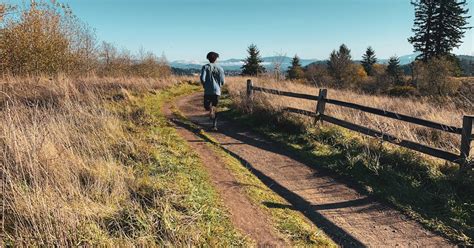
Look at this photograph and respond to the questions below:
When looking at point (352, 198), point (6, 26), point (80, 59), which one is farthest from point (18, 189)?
point (80, 59)

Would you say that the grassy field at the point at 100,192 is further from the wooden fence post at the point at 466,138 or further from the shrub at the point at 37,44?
the shrub at the point at 37,44

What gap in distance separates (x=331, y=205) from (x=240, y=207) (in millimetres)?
1702

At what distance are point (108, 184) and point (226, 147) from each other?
403cm

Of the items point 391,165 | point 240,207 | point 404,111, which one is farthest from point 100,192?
point 404,111

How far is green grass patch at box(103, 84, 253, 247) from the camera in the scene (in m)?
3.80

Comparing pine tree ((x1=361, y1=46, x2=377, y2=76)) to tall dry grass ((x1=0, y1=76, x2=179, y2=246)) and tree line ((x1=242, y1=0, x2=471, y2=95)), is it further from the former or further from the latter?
tall dry grass ((x1=0, y1=76, x2=179, y2=246))

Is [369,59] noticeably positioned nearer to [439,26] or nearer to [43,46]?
[439,26]

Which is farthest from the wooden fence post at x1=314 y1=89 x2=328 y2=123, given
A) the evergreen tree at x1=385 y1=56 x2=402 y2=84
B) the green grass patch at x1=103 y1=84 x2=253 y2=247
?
the evergreen tree at x1=385 y1=56 x2=402 y2=84

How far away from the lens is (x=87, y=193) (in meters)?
4.34

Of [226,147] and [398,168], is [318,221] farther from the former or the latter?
[226,147]

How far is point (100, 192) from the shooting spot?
14.6ft

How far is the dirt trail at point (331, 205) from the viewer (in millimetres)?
4852

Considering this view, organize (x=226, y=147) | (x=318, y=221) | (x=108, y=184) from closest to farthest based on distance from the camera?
(x=108, y=184), (x=318, y=221), (x=226, y=147)

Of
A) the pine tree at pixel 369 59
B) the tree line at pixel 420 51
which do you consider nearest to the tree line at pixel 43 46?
the tree line at pixel 420 51
